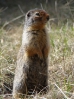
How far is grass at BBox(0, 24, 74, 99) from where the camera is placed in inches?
200

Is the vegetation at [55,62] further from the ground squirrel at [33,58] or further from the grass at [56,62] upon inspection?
the ground squirrel at [33,58]

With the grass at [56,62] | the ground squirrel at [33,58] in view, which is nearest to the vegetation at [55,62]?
the grass at [56,62]

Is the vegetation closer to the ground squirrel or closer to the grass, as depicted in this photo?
Answer: the grass

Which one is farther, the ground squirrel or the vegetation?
the ground squirrel

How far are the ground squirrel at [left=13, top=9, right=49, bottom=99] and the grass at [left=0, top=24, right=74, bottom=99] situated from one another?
9.4 inches

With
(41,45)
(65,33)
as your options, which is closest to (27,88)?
(41,45)

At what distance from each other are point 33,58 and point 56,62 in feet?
3.85

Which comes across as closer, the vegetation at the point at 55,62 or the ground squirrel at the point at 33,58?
the vegetation at the point at 55,62

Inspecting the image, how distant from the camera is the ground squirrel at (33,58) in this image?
524cm

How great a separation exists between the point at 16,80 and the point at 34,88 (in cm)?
28

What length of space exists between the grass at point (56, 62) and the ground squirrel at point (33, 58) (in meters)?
0.24

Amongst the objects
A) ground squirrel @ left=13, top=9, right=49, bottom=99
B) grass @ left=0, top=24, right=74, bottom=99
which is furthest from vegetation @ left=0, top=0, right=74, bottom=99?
ground squirrel @ left=13, top=9, right=49, bottom=99

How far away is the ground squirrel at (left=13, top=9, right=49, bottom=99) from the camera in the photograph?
5242 millimetres

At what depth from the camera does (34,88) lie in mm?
5441
